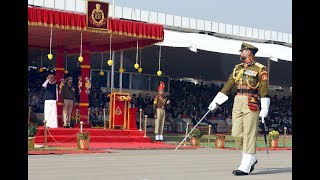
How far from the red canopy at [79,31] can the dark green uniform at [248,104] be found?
10276mm

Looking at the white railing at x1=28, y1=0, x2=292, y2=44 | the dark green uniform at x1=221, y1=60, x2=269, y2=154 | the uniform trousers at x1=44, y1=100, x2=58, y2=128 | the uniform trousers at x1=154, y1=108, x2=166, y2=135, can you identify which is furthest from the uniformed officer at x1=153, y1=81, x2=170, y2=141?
the dark green uniform at x1=221, y1=60, x2=269, y2=154

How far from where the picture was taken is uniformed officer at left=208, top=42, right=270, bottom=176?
11360 mm

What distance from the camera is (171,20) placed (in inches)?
1561

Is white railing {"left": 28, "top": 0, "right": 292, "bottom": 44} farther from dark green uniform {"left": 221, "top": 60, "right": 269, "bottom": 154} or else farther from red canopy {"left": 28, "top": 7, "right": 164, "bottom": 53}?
dark green uniform {"left": 221, "top": 60, "right": 269, "bottom": 154}

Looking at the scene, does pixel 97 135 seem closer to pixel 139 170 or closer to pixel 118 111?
pixel 118 111

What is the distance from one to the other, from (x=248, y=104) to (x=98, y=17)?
11244 millimetres

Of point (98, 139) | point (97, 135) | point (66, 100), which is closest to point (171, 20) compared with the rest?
point (66, 100)

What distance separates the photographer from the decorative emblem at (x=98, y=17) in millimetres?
21641

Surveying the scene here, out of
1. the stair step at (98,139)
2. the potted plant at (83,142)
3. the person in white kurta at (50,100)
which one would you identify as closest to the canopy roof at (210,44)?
the stair step at (98,139)

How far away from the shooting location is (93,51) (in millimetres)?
26406

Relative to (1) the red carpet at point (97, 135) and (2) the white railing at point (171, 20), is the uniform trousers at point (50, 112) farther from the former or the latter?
(2) the white railing at point (171, 20)

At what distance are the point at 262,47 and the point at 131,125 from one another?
34.0 feet

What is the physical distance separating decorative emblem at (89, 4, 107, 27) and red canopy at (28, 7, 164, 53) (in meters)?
0.23
